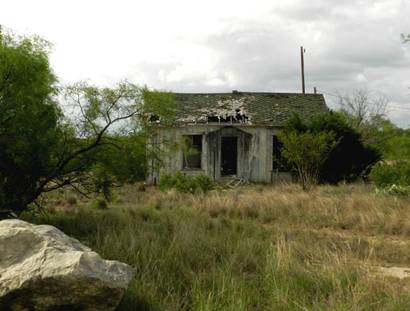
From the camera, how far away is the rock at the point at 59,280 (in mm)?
4723

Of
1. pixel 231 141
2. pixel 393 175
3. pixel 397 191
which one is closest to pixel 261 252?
pixel 397 191

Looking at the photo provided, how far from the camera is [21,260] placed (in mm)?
5074

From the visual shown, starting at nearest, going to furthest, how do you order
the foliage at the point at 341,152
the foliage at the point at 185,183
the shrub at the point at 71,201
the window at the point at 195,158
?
the shrub at the point at 71,201 → the foliage at the point at 185,183 → the foliage at the point at 341,152 → the window at the point at 195,158

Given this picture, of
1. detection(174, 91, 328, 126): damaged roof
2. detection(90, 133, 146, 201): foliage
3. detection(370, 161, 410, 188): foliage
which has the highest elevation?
detection(174, 91, 328, 126): damaged roof

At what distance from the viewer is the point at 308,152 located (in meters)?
20.0

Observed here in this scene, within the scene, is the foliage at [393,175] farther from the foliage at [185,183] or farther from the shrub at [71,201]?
the shrub at [71,201]

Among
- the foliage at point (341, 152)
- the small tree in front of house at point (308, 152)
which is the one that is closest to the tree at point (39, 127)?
the small tree in front of house at point (308, 152)

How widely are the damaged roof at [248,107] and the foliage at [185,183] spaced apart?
17.5 feet

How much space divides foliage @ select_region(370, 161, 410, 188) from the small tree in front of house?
251 cm

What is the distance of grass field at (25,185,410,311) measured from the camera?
5.59m

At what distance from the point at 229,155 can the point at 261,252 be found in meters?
A: 18.3

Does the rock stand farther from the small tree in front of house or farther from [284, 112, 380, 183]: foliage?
[284, 112, 380, 183]: foliage

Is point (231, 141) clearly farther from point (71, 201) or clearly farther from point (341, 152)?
point (71, 201)

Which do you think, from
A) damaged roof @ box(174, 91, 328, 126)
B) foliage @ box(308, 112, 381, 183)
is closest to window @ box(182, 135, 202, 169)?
damaged roof @ box(174, 91, 328, 126)
